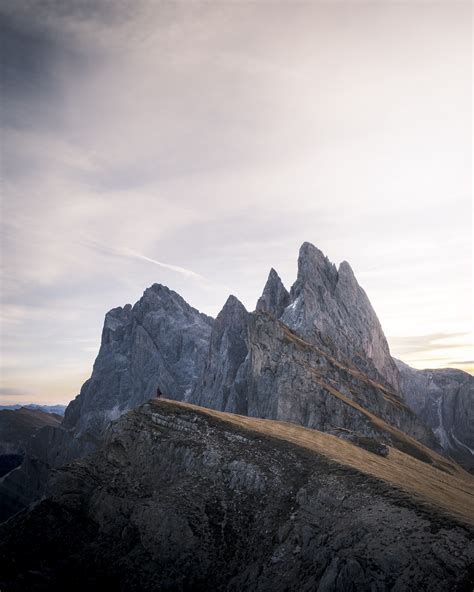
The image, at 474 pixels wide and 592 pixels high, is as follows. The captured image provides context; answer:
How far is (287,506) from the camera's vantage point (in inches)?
1729

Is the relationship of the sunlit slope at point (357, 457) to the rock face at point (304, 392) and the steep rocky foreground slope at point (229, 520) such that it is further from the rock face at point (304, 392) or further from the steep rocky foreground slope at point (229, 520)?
the rock face at point (304, 392)

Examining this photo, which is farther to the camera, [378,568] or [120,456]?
[120,456]

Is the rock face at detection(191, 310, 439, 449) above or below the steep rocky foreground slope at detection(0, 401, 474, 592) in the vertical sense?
above

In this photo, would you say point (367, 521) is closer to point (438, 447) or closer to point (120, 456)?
point (120, 456)

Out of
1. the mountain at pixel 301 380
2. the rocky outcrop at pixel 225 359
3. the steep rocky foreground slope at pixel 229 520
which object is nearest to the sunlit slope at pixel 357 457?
the steep rocky foreground slope at pixel 229 520

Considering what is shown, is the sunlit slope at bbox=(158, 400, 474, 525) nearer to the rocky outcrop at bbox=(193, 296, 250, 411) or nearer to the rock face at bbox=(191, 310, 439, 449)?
the rock face at bbox=(191, 310, 439, 449)

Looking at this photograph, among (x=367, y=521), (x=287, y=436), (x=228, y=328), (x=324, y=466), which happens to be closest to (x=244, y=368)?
(x=228, y=328)

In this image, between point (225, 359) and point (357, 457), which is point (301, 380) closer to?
point (357, 457)

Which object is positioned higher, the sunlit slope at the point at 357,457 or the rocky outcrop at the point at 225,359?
the rocky outcrop at the point at 225,359

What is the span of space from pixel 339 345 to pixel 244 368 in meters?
48.7

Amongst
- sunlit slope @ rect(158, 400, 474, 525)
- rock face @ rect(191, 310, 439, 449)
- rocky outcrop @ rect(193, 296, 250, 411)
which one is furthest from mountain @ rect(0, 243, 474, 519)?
sunlit slope @ rect(158, 400, 474, 525)

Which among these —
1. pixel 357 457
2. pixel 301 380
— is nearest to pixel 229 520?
pixel 357 457

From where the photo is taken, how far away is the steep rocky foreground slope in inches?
1291

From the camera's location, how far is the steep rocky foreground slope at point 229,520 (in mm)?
32781
